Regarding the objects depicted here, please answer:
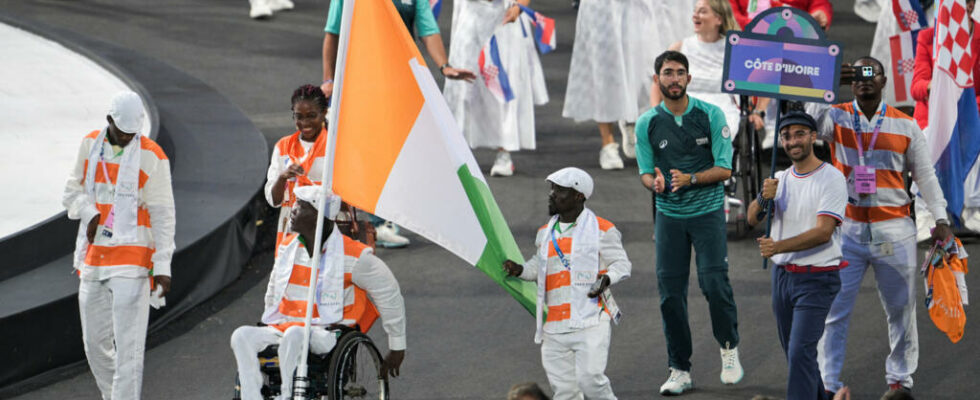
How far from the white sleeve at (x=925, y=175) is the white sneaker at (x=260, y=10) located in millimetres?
11178

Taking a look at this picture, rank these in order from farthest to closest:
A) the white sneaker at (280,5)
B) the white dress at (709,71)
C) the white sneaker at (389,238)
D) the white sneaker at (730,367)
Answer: the white sneaker at (280,5)
the white sneaker at (389,238)
the white dress at (709,71)
the white sneaker at (730,367)

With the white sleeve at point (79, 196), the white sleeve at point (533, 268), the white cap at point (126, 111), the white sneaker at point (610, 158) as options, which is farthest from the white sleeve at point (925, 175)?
the white sneaker at point (610, 158)

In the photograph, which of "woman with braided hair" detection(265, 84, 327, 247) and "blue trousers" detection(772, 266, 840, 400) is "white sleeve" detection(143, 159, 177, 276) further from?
"blue trousers" detection(772, 266, 840, 400)

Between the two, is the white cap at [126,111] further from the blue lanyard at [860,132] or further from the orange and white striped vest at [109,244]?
the blue lanyard at [860,132]

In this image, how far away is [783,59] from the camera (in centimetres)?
767

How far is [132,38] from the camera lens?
16.6m

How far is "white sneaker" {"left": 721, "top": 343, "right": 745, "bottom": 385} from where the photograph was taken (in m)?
8.21

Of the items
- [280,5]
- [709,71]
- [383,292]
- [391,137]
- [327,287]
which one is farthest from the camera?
[280,5]

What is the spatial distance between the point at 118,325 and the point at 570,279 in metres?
2.32

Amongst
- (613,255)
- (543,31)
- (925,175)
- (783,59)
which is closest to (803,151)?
(783,59)

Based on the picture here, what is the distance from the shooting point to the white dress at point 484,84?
1229 centimetres

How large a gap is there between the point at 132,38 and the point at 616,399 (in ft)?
34.8

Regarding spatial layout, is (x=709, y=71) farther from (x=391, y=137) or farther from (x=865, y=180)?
(x=391, y=137)

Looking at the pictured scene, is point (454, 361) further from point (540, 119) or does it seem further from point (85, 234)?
point (540, 119)
